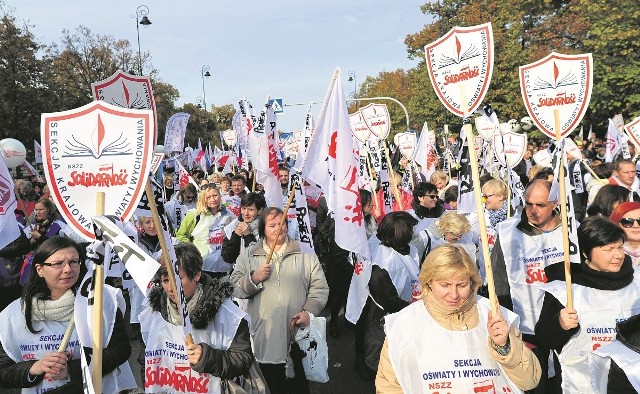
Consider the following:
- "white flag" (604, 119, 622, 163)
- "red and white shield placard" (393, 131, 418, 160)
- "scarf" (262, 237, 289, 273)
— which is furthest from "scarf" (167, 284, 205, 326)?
"red and white shield placard" (393, 131, 418, 160)

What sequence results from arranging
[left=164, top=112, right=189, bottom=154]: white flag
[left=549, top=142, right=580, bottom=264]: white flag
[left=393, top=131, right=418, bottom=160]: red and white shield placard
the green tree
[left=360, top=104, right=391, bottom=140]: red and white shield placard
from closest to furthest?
[left=549, top=142, right=580, bottom=264]: white flag → [left=360, top=104, right=391, bottom=140]: red and white shield placard → [left=164, top=112, right=189, bottom=154]: white flag → [left=393, top=131, right=418, bottom=160]: red and white shield placard → the green tree

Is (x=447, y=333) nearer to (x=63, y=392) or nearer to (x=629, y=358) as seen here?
(x=629, y=358)

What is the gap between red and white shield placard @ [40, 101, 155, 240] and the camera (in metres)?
2.87

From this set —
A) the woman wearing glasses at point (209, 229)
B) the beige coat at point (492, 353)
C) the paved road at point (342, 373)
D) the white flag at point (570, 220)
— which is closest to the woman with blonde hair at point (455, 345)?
the beige coat at point (492, 353)

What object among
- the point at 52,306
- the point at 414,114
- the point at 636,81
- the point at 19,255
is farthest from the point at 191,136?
the point at 52,306

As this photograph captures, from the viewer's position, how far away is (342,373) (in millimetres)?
6023

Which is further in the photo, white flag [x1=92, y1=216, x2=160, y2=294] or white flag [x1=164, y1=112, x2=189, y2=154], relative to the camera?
white flag [x1=164, y1=112, x2=189, y2=154]

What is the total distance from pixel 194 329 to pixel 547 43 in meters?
29.7

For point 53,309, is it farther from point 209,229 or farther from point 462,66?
point 209,229

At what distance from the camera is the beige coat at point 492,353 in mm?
2615

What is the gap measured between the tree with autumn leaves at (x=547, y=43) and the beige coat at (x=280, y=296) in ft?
74.1

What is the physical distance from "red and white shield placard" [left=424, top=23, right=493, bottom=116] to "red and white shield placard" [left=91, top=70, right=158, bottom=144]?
2.11 meters

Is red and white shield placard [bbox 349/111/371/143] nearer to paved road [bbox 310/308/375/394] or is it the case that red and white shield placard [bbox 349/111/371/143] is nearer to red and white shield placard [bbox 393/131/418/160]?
red and white shield placard [bbox 393/131/418/160]

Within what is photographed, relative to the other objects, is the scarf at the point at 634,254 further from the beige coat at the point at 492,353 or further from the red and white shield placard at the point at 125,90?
the red and white shield placard at the point at 125,90
